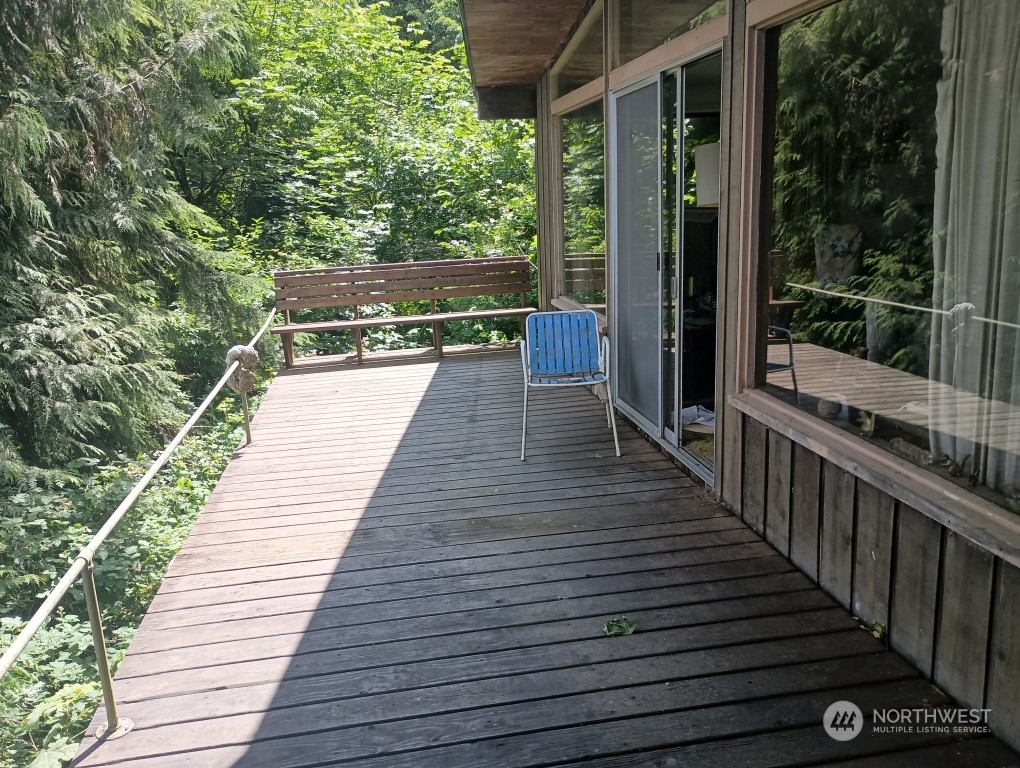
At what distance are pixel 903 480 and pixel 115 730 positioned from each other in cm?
228

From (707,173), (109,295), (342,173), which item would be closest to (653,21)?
(707,173)

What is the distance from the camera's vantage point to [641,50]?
402 centimetres

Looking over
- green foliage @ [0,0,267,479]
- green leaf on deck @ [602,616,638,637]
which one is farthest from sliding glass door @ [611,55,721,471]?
green foliage @ [0,0,267,479]

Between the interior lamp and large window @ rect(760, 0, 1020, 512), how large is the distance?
1022 millimetres

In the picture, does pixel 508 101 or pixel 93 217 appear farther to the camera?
pixel 508 101

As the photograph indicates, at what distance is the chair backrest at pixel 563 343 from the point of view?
4.51 meters

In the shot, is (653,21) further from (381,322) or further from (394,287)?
(394,287)

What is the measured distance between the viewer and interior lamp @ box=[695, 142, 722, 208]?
382 cm

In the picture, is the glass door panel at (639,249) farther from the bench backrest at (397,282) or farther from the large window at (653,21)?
the bench backrest at (397,282)

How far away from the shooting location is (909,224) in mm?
2133

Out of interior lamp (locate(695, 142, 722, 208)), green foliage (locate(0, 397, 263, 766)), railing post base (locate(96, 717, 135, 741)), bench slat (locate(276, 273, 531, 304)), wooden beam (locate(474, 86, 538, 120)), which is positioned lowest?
green foliage (locate(0, 397, 263, 766))

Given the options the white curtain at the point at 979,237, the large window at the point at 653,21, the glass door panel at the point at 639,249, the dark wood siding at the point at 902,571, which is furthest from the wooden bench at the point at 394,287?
the white curtain at the point at 979,237

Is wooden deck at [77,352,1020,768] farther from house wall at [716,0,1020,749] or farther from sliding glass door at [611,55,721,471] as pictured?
sliding glass door at [611,55,721,471]

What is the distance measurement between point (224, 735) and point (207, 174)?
9.88 meters
